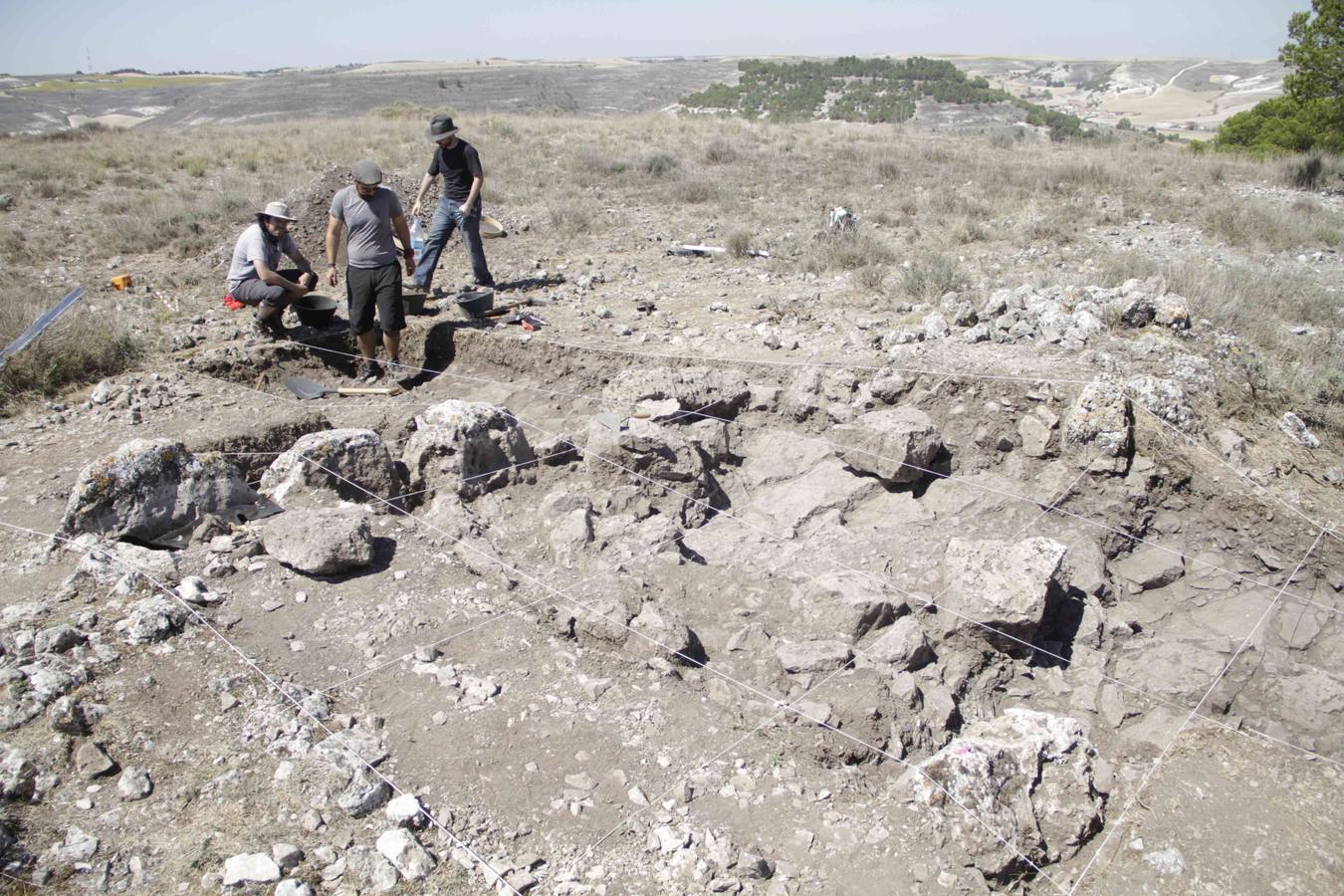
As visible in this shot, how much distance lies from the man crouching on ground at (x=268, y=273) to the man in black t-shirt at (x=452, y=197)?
3.39ft

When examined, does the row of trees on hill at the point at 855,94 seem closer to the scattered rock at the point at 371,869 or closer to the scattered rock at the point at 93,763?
the scattered rock at the point at 371,869

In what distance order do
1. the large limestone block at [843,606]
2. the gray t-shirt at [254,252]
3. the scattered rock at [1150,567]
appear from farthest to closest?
the gray t-shirt at [254,252] → the scattered rock at [1150,567] → the large limestone block at [843,606]

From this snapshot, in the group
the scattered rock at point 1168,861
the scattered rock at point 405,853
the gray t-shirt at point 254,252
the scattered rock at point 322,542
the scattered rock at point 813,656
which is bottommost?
the scattered rock at point 1168,861

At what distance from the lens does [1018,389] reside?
15.3 feet

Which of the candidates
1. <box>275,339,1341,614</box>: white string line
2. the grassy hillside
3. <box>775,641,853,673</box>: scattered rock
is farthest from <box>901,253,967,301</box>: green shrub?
<box>775,641,853,673</box>: scattered rock

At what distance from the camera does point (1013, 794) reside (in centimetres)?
251

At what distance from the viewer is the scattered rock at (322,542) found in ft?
11.2

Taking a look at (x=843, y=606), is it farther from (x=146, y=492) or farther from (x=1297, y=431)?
(x=146, y=492)

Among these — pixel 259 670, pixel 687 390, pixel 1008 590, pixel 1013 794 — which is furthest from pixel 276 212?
pixel 1013 794

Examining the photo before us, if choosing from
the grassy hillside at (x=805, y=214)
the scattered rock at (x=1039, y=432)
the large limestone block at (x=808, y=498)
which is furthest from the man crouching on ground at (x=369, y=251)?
the scattered rock at (x=1039, y=432)

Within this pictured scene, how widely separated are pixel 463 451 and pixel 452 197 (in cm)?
362

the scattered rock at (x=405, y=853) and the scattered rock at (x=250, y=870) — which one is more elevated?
the scattered rock at (x=250, y=870)

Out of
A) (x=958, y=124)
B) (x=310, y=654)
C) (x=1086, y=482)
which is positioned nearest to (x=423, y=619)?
(x=310, y=654)

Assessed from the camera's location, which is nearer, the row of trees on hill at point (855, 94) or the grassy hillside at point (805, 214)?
the grassy hillside at point (805, 214)
